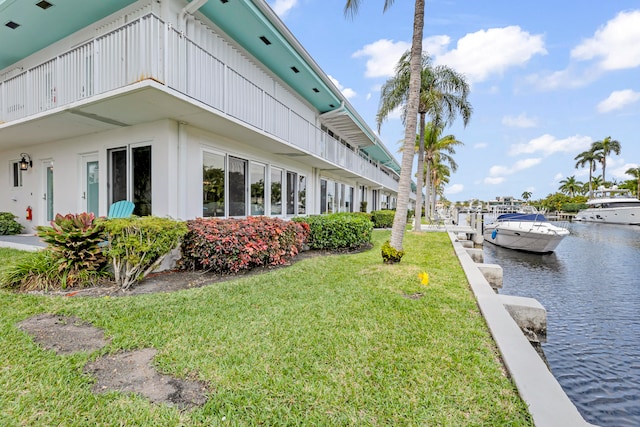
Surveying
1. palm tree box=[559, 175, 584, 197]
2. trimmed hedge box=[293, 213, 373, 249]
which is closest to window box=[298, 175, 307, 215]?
trimmed hedge box=[293, 213, 373, 249]

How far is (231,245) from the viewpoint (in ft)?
19.7

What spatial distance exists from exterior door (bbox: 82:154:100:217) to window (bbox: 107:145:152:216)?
841 millimetres

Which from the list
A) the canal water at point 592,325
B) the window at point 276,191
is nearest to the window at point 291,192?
the window at point 276,191

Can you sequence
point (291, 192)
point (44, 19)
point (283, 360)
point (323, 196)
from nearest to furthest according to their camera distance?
point (283, 360) < point (44, 19) < point (291, 192) < point (323, 196)

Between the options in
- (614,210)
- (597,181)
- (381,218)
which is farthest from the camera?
(597,181)

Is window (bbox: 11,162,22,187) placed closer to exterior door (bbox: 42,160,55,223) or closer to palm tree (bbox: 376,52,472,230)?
exterior door (bbox: 42,160,55,223)

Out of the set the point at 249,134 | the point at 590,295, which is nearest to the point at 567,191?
the point at 590,295

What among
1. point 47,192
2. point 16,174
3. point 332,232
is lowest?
point 332,232

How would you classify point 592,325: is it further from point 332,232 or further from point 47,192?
point 47,192

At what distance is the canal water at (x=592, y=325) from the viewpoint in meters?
3.61

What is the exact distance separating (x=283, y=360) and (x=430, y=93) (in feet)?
52.8

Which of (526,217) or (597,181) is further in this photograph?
(597,181)

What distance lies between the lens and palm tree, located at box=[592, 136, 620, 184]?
154 feet

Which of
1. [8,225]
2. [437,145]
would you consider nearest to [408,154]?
[8,225]
